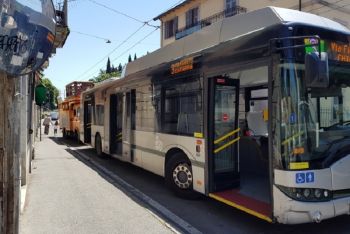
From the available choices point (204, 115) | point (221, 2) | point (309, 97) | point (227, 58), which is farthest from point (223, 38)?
point (221, 2)

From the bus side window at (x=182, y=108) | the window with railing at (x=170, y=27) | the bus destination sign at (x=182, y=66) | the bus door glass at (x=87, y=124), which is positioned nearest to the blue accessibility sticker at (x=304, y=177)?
the bus side window at (x=182, y=108)

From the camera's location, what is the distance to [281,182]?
4.94 meters

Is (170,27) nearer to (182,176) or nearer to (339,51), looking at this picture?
(182,176)

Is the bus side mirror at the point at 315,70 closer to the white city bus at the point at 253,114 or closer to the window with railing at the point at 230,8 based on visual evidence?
the white city bus at the point at 253,114

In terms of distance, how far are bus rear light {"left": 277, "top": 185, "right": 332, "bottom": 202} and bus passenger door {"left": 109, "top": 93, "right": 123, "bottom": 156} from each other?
7.30m

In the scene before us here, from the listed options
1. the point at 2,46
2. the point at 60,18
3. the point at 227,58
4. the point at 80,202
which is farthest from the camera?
the point at 60,18

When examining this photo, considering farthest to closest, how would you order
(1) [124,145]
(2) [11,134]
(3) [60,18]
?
(3) [60,18], (1) [124,145], (2) [11,134]

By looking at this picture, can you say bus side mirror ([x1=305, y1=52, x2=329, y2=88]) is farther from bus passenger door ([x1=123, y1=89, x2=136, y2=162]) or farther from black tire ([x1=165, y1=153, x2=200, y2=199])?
bus passenger door ([x1=123, y1=89, x2=136, y2=162])

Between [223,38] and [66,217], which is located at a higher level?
[223,38]

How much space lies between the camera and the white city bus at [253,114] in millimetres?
4945

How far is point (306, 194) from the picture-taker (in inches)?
193

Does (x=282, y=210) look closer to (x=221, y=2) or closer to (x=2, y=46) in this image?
(x=2, y=46)

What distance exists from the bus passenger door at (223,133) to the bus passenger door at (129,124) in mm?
3708

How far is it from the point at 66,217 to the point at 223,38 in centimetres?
411
